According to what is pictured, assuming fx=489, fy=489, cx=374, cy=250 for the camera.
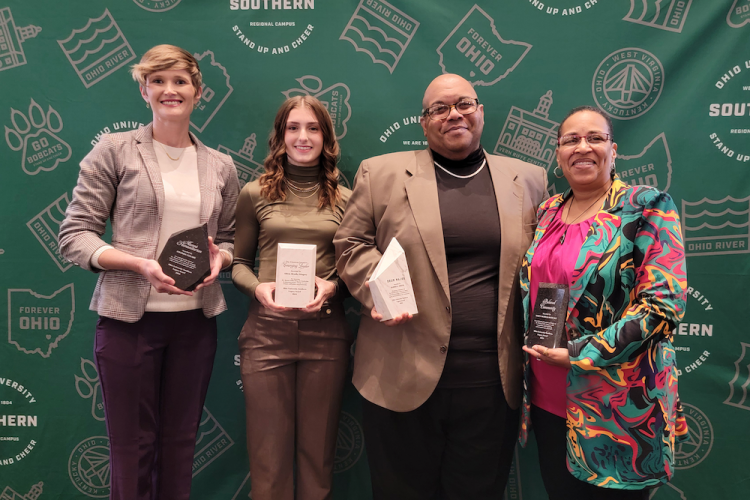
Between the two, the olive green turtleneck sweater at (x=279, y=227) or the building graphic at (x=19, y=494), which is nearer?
the olive green turtleneck sweater at (x=279, y=227)

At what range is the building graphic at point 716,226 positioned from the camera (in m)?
2.24

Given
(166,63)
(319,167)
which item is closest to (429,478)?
(319,167)

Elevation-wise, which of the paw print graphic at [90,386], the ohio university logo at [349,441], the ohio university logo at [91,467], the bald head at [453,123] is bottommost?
the ohio university logo at [91,467]

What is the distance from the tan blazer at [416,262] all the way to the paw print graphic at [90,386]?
1455 millimetres

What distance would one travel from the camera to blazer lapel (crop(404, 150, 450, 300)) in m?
1.73

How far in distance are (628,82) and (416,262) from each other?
1398 mm

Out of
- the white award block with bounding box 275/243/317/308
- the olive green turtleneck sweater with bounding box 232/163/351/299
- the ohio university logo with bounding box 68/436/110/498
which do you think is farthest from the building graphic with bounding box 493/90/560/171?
the ohio university logo with bounding box 68/436/110/498

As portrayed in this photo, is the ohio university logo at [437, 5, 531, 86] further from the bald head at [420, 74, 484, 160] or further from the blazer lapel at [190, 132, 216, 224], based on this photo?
the blazer lapel at [190, 132, 216, 224]

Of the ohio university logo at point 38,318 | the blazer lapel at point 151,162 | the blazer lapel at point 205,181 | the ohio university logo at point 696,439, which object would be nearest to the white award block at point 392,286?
the blazer lapel at point 205,181

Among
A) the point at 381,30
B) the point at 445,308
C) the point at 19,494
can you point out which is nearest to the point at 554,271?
the point at 445,308

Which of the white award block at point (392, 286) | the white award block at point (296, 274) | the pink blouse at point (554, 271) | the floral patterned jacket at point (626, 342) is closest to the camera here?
the floral patterned jacket at point (626, 342)

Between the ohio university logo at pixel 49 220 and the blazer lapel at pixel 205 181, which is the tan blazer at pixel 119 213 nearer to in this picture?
the blazer lapel at pixel 205 181

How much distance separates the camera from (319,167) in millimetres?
2170

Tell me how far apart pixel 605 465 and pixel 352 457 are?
54.0 inches
